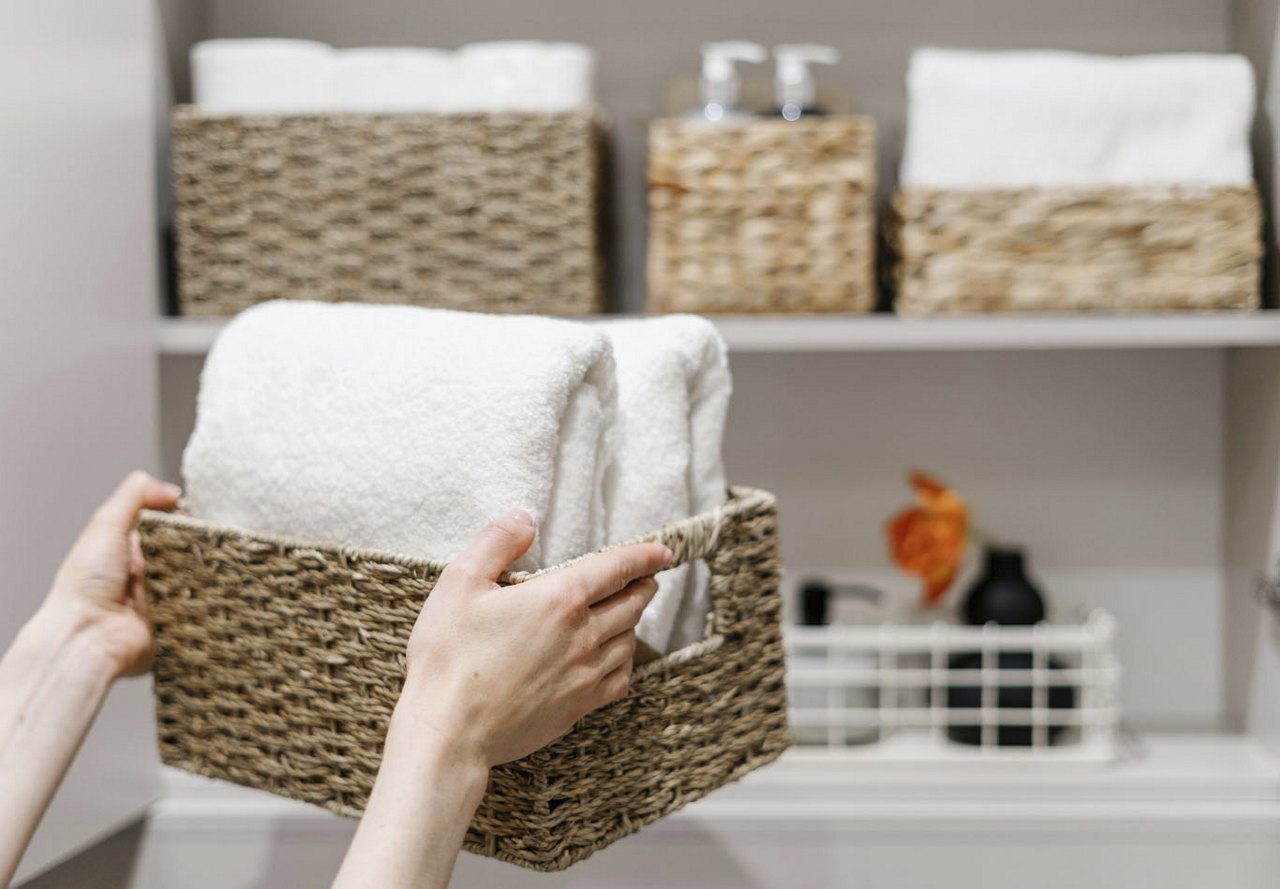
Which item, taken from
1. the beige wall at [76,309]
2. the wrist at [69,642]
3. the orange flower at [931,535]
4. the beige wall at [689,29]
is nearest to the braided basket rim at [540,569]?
the wrist at [69,642]

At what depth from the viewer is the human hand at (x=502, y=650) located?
1.88 ft

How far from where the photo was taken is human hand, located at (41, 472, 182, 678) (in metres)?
0.77

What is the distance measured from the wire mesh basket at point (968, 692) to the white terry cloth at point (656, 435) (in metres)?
0.44

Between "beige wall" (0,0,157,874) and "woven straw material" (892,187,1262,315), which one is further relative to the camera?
"woven straw material" (892,187,1262,315)

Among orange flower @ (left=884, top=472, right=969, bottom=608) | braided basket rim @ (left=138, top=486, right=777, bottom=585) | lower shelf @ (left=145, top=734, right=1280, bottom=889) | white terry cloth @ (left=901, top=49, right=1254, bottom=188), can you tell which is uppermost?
white terry cloth @ (left=901, top=49, right=1254, bottom=188)

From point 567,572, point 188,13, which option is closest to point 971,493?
point 567,572

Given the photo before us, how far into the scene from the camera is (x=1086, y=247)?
3.43ft

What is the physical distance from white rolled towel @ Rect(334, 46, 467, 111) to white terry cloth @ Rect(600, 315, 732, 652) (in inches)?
18.1

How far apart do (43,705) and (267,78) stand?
56cm

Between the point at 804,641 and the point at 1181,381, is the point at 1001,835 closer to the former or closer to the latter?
the point at 804,641

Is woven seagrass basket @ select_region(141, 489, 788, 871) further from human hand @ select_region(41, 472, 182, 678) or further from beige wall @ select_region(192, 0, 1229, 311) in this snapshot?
beige wall @ select_region(192, 0, 1229, 311)

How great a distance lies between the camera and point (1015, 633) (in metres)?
1.10

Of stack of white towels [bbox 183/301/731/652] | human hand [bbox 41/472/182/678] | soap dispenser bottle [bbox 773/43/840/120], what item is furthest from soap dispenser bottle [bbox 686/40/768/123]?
human hand [bbox 41/472/182/678]

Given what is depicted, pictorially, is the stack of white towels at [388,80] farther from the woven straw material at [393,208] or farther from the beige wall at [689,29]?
the beige wall at [689,29]
